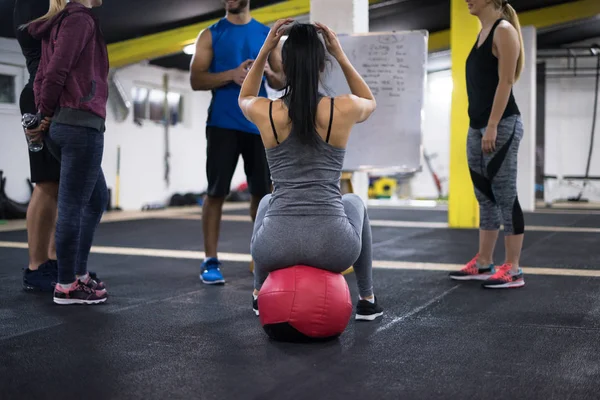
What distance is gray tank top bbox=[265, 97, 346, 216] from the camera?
204 cm

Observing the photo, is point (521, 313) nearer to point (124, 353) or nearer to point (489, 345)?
point (489, 345)

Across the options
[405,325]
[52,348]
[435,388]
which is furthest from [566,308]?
[52,348]

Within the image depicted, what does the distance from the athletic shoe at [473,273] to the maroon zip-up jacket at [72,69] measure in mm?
1817

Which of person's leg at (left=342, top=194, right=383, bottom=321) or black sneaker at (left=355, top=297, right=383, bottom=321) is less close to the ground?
person's leg at (left=342, top=194, right=383, bottom=321)

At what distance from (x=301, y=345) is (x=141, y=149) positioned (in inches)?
340

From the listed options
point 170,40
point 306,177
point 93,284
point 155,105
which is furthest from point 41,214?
point 155,105

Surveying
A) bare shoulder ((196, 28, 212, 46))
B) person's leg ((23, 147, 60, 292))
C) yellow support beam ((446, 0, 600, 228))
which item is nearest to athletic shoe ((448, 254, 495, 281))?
bare shoulder ((196, 28, 212, 46))

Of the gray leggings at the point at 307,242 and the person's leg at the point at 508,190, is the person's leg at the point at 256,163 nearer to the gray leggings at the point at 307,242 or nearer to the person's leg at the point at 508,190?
the person's leg at the point at 508,190

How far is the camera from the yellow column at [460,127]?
22.1ft

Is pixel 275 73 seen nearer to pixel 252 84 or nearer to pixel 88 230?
pixel 252 84

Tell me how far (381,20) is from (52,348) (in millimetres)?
7821

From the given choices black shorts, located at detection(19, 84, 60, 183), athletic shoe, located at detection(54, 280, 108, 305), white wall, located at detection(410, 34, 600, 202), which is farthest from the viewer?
white wall, located at detection(410, 34, 600, 202)

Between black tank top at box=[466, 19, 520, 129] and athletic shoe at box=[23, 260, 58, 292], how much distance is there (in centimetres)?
203

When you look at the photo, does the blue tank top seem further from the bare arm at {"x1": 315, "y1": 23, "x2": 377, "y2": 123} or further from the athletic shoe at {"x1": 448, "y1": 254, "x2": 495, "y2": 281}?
the athletic shoe at {"x1": 448, "y1": 254, "x2": 495, "y2": 281}
